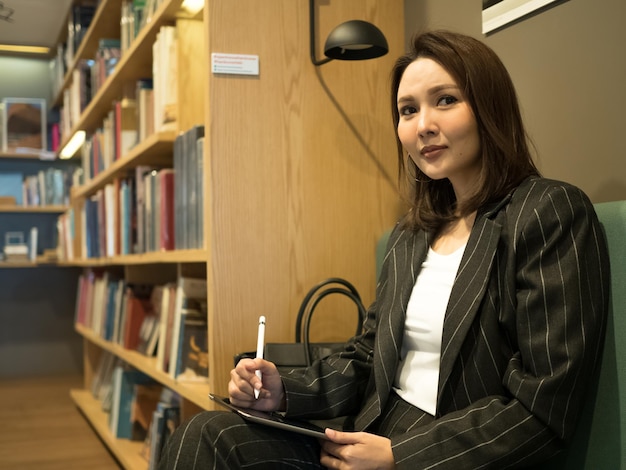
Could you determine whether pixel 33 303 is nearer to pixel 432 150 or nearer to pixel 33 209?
pixel 33 209

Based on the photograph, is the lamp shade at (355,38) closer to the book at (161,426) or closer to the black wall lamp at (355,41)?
the black wall lamp at (355,41)

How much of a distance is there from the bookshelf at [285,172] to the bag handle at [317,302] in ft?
0.14

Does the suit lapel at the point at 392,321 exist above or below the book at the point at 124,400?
above

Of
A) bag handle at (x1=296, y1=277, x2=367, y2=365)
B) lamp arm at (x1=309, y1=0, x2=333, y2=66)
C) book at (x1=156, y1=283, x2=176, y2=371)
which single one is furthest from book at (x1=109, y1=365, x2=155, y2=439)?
lamp arm at (x1=309, y1=0, x2=333, y2=66)

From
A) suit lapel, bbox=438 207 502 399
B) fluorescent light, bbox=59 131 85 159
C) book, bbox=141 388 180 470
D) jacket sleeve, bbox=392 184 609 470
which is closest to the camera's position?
jacket sleeve, bbox=392 184 609 470

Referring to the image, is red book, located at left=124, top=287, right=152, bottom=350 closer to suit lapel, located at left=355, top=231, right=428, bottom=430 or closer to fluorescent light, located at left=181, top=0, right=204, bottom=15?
fluorescent light, located at left=181, top=0, right=204, bottom=15

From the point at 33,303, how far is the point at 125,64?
3063 mm

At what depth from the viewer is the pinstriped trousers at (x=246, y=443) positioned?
1.37m

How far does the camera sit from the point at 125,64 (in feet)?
9.59

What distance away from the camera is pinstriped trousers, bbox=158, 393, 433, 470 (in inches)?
54.1

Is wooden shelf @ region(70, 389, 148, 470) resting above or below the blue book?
below

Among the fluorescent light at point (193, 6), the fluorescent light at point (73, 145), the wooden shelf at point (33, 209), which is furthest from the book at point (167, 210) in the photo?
the wooden shelf at point (33, 209)

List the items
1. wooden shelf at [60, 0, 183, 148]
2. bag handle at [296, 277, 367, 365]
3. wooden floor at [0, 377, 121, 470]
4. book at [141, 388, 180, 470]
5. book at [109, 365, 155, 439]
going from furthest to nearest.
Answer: book at [109, 365, 155, 439], wooden floor at [0, 377, 121, 470], book at [141, 388, 180, 470], wooden shelf at [60, 0, 183, 148], bag handle at [296, 277, 367, 365]

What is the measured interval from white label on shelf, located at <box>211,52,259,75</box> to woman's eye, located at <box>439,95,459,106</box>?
0.68 m
